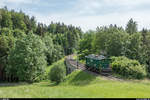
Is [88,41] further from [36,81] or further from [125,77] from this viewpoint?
[125,77]

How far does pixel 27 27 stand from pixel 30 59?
60.6 metres

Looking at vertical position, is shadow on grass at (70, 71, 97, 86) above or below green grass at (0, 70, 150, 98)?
below

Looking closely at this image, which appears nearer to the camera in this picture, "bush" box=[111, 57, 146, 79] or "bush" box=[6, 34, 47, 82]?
"bush" box=[111, 57, 146, 79]

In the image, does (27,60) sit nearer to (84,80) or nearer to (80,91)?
(84,80)

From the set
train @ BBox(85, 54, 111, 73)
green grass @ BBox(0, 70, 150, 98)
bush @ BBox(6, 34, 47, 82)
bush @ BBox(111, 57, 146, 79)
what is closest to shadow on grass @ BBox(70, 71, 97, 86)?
green grass @ BBox(0, 70, 150, 98)

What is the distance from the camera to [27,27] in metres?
87.8

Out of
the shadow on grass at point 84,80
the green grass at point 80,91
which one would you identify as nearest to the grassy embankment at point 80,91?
the green grass at point 80,91

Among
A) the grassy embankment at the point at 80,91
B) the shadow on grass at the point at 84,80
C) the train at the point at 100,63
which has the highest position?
the train at the point at 100,63

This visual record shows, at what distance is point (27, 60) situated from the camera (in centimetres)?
3275

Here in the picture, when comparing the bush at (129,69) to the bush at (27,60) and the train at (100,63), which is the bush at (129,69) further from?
the bush at (27,60)

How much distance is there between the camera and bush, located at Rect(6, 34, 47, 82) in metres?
32.8

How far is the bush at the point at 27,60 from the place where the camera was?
32.8 meters

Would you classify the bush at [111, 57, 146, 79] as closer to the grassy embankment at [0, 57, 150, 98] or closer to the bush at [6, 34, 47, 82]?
the grassy embankment at [0, 57, 150, 98]

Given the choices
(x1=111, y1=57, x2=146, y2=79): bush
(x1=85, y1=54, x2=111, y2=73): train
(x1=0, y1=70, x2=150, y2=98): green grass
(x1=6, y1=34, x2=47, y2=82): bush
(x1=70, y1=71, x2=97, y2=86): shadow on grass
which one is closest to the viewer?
(x1=0, y1=70, x2=150, y2=98): green grass
